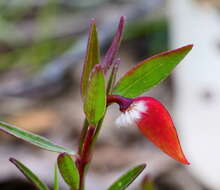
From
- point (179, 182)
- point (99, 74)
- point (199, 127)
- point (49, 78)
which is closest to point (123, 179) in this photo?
point (99, 74)

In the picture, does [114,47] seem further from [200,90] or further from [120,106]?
[200,90]

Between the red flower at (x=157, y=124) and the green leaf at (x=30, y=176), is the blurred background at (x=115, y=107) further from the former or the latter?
the red flower at (x=157, y=124)

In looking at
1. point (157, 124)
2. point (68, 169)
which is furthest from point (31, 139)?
point (157, 124)

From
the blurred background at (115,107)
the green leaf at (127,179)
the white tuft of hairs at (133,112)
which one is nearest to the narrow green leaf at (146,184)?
the green leaf at (127,179)

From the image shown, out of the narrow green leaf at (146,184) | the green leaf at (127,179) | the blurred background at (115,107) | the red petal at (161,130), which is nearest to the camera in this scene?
the red petal at (161,130)

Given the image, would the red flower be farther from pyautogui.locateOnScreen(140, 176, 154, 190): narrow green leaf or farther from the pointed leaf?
pyautogui.locateOnScreen(140, 176, 154, 190): narrow green leaf

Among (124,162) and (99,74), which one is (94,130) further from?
(124,162)
